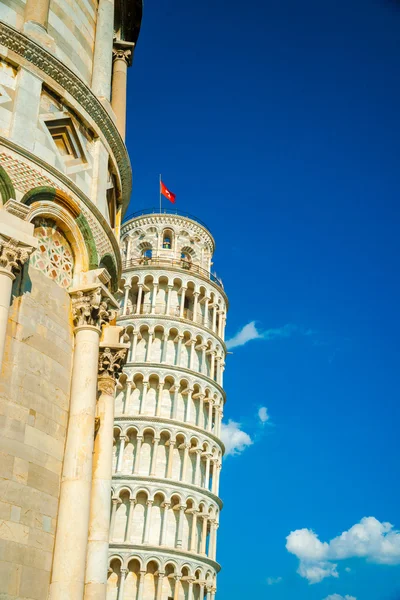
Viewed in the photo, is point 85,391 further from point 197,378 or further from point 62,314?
point 197,378

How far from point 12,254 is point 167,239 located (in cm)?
5533

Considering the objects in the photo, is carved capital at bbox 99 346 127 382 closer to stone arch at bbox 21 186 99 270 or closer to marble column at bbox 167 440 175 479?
stone arch at bbox 21 186 99 270

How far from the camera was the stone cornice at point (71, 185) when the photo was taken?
13648 millimetres

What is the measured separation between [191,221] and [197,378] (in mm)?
15300

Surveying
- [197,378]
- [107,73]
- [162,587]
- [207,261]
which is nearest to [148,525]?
[162,587]

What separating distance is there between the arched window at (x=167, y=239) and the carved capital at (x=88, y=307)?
5211 cm

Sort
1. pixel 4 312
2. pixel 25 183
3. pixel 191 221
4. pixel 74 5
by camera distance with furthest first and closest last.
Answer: pixel 191 221 → pixel 74 5 → pixel 25 183 → pixel 4 312

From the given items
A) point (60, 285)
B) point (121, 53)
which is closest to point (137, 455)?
point (121, 53)

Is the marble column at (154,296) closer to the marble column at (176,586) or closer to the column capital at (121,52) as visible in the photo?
the marble column at (176,586)

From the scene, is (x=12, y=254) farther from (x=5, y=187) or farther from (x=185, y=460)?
(x=185, y=460)

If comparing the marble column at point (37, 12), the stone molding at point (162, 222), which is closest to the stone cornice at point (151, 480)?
the stone molding at point (162, 222)

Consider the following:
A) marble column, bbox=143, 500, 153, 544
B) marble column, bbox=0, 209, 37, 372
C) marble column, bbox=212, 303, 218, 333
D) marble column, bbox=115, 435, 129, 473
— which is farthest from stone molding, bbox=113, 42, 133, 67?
marble column, bbox=212, 303, 218, 333

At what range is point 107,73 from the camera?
17797 mm

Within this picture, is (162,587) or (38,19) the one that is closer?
(38,19)
